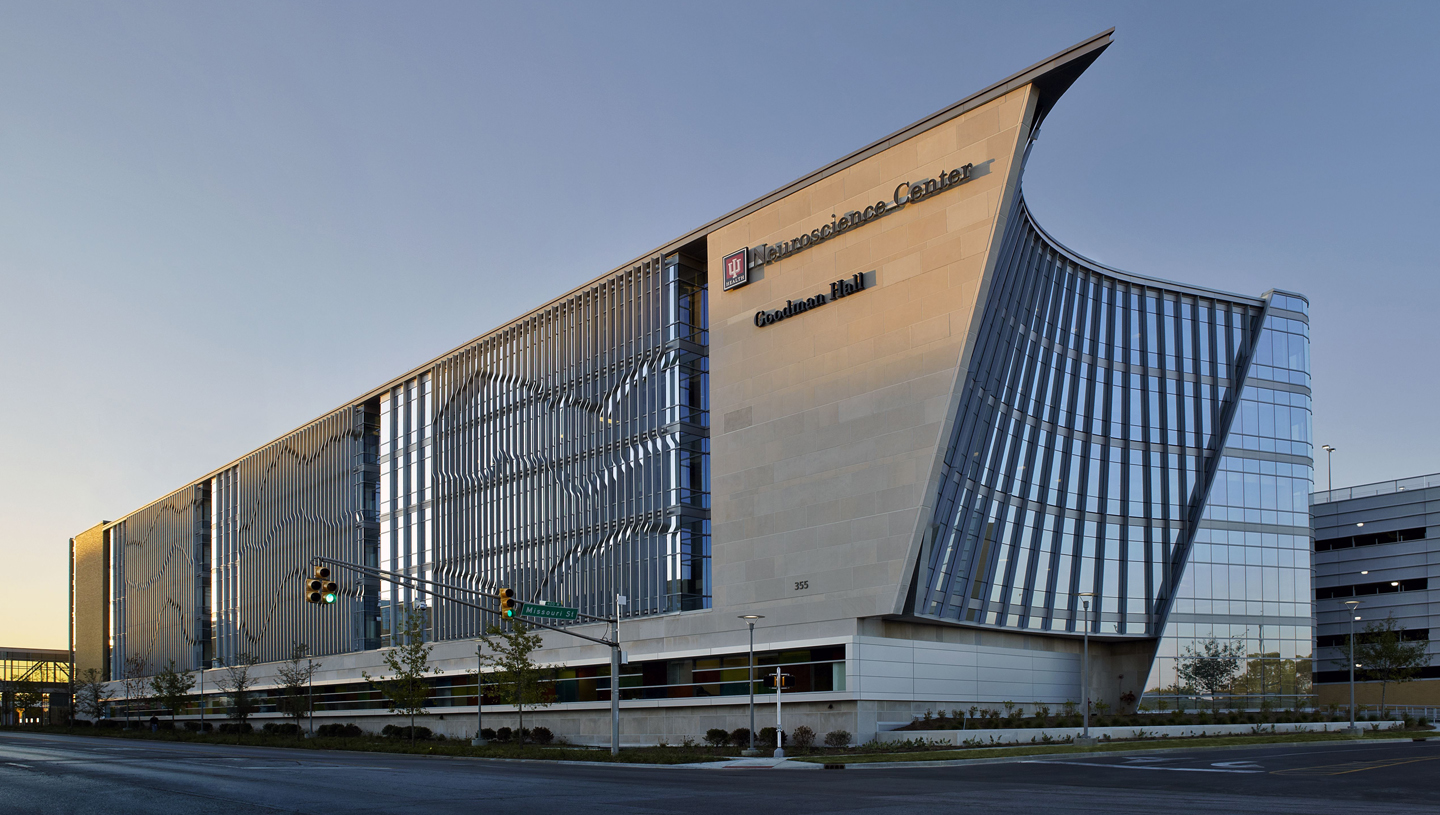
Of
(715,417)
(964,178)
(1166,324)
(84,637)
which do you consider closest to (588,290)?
(715,417)

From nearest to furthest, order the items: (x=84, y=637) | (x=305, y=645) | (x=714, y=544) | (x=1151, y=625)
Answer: (x=714, y=544), (x=1151, y=625), (x=305, y=645), (x=84, y=637)

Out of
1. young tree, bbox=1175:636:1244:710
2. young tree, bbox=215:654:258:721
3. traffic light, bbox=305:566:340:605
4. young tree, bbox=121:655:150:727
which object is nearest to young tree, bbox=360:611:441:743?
young tree, bbox=215:654:258:721

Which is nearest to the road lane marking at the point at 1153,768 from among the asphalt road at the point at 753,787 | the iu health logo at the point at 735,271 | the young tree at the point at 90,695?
the asphalt road at the point at 753,787

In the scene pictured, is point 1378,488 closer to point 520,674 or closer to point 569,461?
point 569,461

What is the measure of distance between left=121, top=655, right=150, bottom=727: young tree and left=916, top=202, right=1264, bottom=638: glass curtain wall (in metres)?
99.9

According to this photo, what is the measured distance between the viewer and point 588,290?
67625mm

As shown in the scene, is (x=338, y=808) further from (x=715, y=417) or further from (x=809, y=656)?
(x=715, y=417)

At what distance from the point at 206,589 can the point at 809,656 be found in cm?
8615

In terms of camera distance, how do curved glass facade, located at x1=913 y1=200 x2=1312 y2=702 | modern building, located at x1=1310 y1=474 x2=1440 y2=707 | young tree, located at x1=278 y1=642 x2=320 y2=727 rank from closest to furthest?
curved glass facade, located at x1=913 y1=200 x2=1312 y2=702 → modern building, located at x1=1310 y1=474 x2=1440 y2=707 → young tree, located at x1=278 y1=642 x2=320 y2=727

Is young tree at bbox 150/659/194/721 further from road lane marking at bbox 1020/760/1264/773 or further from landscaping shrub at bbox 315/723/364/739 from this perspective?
road lane marking at bbox 1020/760/1264/773

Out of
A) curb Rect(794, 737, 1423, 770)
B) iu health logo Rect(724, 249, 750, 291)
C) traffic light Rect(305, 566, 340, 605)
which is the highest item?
iu health logo Rect(724, 249, 750, 291)

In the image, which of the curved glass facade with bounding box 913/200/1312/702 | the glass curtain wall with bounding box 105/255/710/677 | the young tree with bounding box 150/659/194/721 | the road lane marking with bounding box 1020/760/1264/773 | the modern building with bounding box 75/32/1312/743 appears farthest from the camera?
the young tree with bounding box 150/659/194/721

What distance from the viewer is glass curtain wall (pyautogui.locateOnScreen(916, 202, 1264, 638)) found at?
52.5 meters

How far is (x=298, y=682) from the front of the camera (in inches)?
3492
